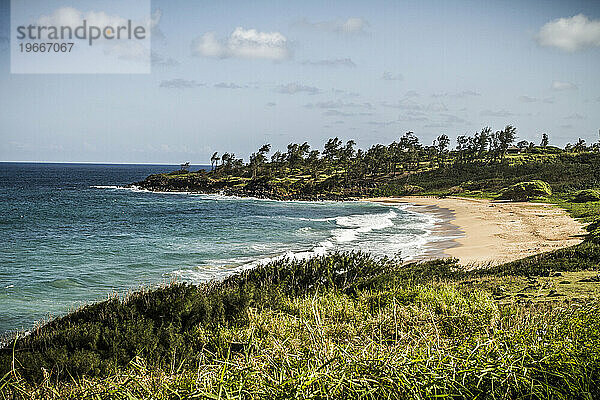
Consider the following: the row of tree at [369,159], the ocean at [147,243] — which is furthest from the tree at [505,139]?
the ocean at [147,243]

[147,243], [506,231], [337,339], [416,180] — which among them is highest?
[416,180]

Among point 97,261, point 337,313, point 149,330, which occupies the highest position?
point 337,313

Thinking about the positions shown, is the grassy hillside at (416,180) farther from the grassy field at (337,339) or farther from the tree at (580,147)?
the grassy field at (337,339)

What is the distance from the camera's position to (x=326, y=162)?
100375mm

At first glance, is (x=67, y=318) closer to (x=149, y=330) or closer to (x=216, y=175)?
(x=149, y=330)

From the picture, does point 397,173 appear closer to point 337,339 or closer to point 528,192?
point 528,192

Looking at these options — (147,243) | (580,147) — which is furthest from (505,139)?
(147,243)

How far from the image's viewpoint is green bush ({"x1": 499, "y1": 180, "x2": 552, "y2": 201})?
50.9 metres

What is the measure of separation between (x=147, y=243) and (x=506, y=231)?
901 inches

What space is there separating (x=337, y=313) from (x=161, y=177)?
84.2 metres

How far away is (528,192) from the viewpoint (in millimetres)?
51250

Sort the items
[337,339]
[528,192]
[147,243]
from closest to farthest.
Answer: [337,339], [147,243], [528,192]

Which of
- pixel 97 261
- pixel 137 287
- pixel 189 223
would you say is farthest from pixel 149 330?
pixel 189 223

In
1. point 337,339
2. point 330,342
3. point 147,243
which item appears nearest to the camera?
point 330,342
